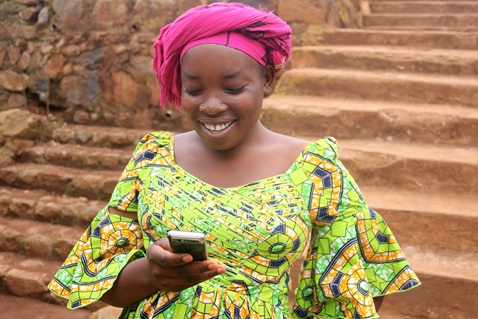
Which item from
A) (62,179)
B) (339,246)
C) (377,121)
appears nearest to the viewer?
(339,246)

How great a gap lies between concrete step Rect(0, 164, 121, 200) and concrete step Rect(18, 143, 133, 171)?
0.05 metres

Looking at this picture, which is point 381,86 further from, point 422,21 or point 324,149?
point 324,149

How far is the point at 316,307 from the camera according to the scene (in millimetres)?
1552

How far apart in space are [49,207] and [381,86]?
103 inches

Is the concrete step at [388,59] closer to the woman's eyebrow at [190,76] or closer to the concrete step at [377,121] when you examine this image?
the concrete step at [377,121]

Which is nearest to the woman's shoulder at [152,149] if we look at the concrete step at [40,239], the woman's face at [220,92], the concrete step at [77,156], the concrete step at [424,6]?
the woman's face at [220,92]

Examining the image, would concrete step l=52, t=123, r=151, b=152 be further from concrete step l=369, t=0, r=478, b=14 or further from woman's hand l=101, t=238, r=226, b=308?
woman's hand l=101, t=238, r=226, b=308

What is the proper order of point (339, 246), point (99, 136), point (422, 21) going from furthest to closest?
point (422, 21) < point (99, 136) < point (339, 246)

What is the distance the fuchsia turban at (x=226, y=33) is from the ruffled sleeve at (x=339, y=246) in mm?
274

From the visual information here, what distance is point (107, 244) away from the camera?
1.48 meters

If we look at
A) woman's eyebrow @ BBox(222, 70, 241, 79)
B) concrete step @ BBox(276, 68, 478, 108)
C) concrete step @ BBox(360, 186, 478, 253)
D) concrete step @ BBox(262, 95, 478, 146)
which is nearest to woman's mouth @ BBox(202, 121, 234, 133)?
woman's eyebrow @ BBox(222, 70, 241, 79)

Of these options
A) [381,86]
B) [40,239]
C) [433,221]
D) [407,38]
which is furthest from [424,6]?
[40,239]

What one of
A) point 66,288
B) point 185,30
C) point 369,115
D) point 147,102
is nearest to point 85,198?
point 147,102

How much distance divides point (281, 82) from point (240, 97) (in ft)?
9.43
